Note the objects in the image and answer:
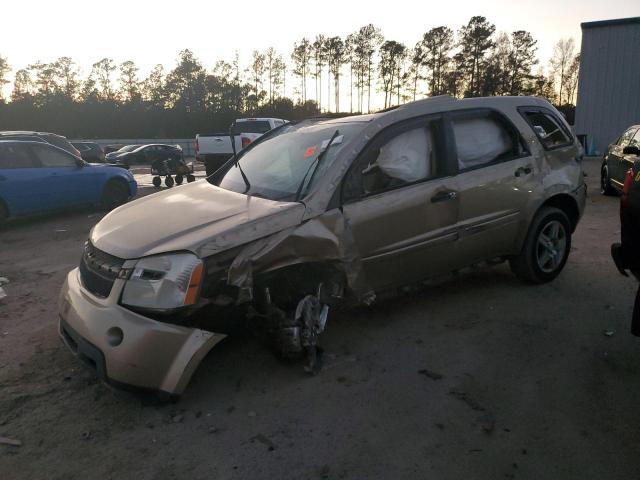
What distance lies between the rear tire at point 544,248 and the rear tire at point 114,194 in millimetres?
8550

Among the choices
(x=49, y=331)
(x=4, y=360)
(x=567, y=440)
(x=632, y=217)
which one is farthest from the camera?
(x=49, y=331)

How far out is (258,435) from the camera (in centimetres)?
285

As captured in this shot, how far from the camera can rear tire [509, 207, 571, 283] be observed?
4797 millimetres

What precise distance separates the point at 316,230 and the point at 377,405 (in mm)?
1174

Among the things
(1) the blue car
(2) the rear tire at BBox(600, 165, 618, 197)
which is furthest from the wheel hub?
(1) the blue car

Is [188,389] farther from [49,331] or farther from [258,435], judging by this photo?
[49,331]

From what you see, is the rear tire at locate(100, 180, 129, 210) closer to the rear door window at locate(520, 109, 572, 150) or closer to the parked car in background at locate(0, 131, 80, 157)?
the parked car in background at locate(0, 131, 80, 157)

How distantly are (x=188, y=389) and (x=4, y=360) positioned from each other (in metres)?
1.57

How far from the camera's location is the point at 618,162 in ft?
33.5

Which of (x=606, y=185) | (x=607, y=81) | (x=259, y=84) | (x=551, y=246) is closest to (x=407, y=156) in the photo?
(x=551, y=246)

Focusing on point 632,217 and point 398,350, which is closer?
A: point 632,217

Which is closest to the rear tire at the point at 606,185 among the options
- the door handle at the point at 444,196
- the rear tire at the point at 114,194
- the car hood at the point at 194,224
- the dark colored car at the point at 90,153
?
the door handle at the point at 444,196

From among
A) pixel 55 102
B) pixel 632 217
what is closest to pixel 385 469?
pixel 632 217

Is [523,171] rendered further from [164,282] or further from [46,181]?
[46,181]
